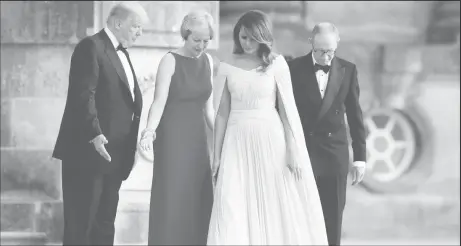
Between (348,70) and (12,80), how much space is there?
3613mm

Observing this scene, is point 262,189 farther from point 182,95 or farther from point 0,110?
point 0,110

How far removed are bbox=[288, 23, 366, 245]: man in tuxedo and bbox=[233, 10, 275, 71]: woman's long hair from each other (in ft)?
1.44

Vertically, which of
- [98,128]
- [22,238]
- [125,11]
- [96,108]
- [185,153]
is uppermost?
[125,11]

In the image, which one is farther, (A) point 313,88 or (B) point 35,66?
(B) point 35,66

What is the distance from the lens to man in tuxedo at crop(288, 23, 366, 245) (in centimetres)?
534

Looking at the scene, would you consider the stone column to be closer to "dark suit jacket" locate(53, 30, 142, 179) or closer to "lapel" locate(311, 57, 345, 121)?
"dark suit jacket" locate(53, 30, 142, 179)

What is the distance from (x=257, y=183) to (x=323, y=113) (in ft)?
2.29

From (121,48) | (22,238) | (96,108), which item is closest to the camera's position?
(96,108)

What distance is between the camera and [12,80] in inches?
307

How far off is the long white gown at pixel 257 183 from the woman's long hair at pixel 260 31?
0.27 ft

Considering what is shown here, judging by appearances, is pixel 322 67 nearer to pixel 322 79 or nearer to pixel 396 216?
pixel 322 79

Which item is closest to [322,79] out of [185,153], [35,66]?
[185,153]

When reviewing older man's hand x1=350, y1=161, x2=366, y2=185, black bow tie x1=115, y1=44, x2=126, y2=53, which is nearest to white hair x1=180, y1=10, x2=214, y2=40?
black bow tie x1=115, y1=44, x2=126, y2=53

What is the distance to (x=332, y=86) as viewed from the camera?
538cm
